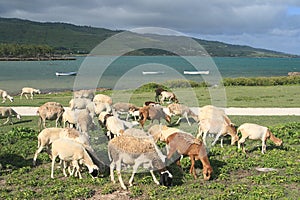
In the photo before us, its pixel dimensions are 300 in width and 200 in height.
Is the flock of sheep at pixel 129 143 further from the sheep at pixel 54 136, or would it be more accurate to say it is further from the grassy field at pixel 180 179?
the grassy field at pixel 180 179

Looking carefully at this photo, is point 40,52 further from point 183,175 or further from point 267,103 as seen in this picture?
point 183,175

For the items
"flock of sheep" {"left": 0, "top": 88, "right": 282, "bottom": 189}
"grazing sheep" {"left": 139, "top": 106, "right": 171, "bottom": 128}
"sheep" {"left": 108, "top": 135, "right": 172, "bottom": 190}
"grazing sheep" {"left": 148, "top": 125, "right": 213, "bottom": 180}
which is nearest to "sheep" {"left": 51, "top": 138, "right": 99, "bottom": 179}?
"flock of sheep" {"left": 0, "top": 88, "right": 282, "bottom": 189}

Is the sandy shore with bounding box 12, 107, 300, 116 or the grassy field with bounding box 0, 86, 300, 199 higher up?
the sandy shore with bounding box 12, 107, 300, 116

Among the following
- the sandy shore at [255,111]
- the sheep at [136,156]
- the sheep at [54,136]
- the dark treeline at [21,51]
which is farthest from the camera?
the dark treeline at [21,51]

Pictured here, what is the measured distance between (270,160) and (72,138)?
6556mm

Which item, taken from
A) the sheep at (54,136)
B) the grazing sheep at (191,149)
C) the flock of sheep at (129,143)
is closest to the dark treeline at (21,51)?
the flock of sheep at (129,143)

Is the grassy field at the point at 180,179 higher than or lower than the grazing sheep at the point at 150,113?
lower

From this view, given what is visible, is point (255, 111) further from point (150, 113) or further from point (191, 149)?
point (191, 149)

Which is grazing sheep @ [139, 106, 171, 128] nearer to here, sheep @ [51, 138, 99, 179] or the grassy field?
the grassy field

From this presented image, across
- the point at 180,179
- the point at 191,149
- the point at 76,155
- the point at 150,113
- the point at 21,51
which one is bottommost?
the point at 180,179

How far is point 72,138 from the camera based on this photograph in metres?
11.7

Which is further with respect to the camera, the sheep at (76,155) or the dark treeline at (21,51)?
the dark treeline at (21,51)

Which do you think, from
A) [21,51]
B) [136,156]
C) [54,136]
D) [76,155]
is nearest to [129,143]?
[136,156]

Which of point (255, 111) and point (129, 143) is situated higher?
point (129, 143)
